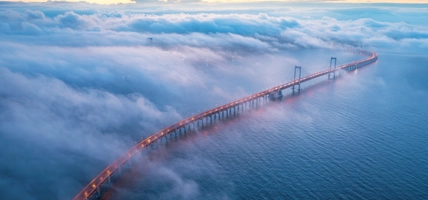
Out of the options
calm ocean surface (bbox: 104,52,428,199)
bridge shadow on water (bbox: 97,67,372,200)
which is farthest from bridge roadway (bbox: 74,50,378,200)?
calm ocean surface (bbox: 104,52,428,199)

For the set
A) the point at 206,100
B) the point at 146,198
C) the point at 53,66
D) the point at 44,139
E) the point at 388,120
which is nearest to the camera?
the point at 146,198

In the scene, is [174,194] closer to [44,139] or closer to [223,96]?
[44,139]

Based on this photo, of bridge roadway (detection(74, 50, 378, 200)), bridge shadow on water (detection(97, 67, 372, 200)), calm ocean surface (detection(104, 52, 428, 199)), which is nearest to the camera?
bridge roadway (detection(74, 50, 378, 200))

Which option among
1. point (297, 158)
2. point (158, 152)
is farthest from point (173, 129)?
point (297, 158)

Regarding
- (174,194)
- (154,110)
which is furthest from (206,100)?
(174,194)

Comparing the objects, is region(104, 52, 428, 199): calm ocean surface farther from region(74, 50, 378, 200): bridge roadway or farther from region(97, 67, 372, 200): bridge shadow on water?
region(74, 50, 378, 200): bridge roadway

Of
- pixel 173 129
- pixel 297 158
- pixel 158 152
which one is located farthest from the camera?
pixel 173 129

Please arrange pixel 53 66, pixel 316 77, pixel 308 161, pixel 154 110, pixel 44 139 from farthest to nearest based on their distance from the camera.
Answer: pixel 53 66 → pixel 316 77 → pixel 154 110 → pixel 44 139 → pixel 308 161

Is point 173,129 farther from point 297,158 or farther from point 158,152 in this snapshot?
point 297,158
